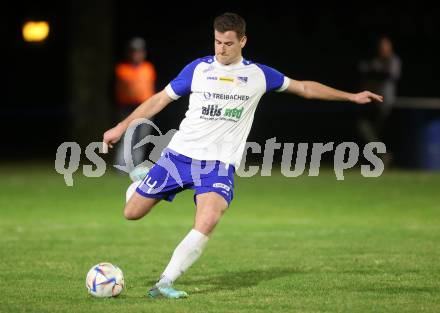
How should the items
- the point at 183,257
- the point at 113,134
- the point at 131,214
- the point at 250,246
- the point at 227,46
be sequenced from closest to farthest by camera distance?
1. the point at 183,257
2. the point at 113,134
3. the point at 227,46
4. the point at 131,214
5. the point at 250,246

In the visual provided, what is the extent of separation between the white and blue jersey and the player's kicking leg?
0.37 meters

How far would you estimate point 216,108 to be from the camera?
7965 mm

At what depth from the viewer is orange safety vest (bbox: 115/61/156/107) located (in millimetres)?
18438

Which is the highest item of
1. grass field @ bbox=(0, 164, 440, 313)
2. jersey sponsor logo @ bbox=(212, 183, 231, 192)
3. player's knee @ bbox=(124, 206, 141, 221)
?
jersey sponsor logo @ bbox=(212, 183, 231, 192)

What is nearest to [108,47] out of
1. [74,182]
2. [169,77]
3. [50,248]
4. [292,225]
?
[169,77]

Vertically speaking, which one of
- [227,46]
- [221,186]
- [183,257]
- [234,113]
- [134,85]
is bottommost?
[183,257]

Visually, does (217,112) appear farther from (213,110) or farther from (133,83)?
(133,83)

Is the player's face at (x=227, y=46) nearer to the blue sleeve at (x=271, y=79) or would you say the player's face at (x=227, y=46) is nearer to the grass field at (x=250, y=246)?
the blue sleeve at (x=271, y=79)

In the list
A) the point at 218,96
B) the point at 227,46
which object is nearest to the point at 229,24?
the point at 227,46

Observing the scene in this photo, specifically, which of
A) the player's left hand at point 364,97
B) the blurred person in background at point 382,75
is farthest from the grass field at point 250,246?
the blurred person in background at point 382,75

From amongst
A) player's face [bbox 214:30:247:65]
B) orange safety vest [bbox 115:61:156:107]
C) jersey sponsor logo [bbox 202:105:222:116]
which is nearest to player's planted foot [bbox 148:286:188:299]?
jersey sponsor logo [bbox 202:105:222:116]

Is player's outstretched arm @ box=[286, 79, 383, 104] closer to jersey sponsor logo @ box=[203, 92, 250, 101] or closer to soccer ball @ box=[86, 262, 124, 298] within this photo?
jersey sponsor logo @ box=[203, 92, 250, 101]

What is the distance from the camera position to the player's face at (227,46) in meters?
7.84

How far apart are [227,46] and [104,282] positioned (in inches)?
81.5
